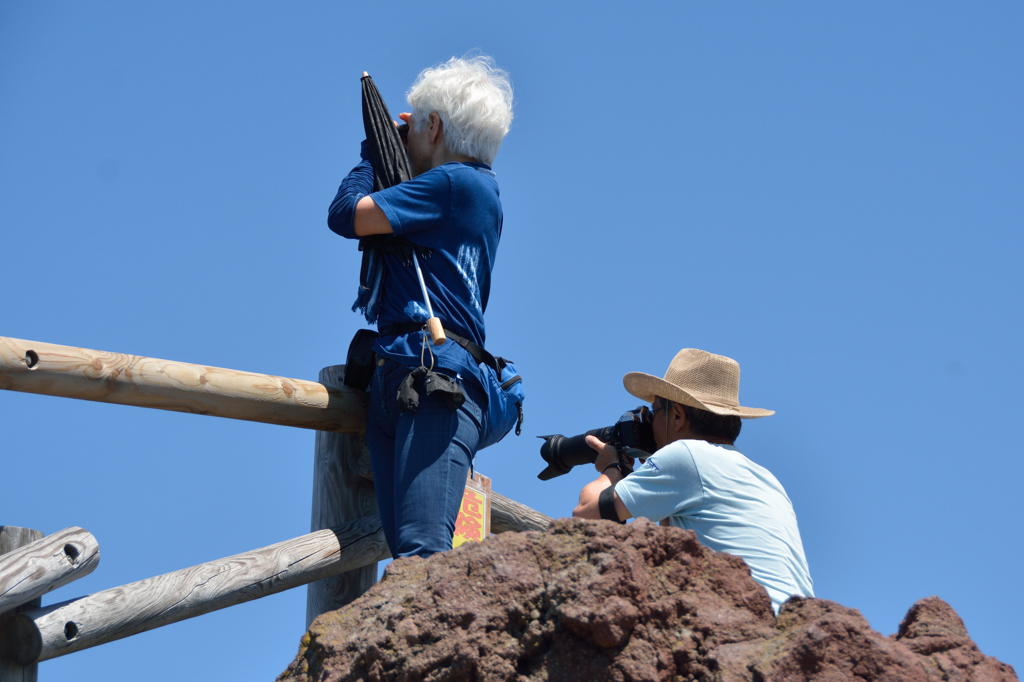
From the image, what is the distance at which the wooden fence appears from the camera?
117 inches

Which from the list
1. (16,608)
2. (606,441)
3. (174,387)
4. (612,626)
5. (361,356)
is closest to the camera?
(612,626)

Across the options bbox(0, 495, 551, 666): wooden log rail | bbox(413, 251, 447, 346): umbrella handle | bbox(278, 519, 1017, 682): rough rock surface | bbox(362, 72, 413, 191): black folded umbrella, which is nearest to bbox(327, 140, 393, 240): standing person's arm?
bbox(362, 72, 413, 191): black folded umbrella

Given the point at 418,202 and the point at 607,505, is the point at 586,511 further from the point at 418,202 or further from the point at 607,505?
the point at 418,202

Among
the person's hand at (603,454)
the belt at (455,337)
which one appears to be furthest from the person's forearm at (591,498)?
the belt at (455,337)

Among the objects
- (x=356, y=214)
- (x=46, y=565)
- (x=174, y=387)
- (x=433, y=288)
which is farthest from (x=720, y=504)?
(x=46, y=565)

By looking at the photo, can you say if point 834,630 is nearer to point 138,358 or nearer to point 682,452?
point 682,452

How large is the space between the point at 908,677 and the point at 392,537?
1.77 meters

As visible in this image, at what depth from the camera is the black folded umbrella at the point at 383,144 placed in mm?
3582

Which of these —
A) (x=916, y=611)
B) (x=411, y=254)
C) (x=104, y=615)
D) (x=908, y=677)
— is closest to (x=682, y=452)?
(x=916, y=611)

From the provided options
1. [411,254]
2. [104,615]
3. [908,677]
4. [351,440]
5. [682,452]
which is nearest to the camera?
[908,677]

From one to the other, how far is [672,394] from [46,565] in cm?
188

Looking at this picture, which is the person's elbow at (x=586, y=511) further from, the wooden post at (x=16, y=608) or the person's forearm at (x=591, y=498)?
the wooden post at (x=16, y=608)

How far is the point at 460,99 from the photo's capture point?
11.7ft

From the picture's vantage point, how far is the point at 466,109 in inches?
140
